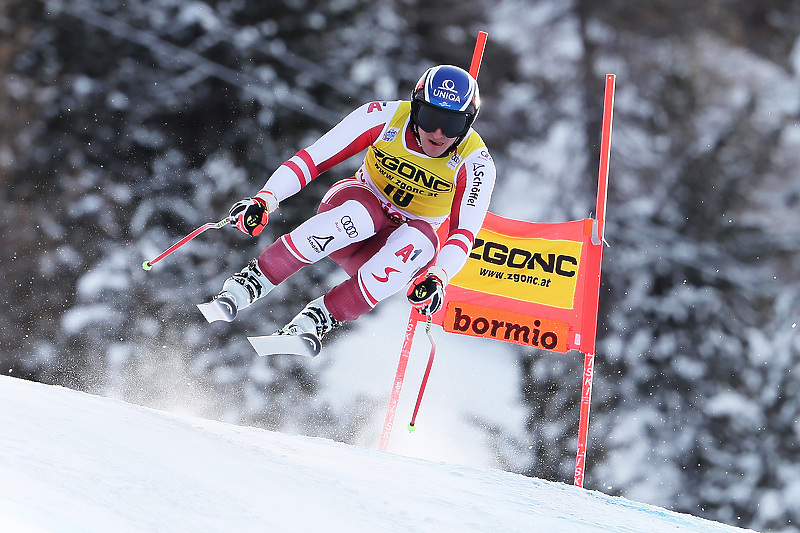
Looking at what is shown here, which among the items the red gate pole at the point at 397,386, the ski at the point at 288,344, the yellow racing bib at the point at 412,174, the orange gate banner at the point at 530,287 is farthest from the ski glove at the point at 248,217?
the orange gate banner at the point at 530,287

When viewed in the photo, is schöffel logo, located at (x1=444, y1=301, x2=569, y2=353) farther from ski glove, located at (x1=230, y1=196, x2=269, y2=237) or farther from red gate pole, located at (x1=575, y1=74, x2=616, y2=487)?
ski glove, located at (x1=230, y1=196, x2=269, y2=237)

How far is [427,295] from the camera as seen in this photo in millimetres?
2955

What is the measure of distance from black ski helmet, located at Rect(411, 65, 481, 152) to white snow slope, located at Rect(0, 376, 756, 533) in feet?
4.23

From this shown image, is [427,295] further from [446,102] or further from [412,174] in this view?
[446,102]

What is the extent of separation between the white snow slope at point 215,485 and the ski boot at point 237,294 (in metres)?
0.41

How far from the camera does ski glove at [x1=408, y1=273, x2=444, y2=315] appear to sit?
2.96 m

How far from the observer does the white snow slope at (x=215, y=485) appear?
4.65 ft

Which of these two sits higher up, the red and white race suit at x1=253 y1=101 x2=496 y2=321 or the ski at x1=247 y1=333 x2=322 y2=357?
the red and white race suit at x1=253 y1=101 x2=496 y2=321

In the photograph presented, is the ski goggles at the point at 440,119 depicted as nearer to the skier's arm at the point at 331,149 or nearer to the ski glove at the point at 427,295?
the skier's arm at the point at 331,149

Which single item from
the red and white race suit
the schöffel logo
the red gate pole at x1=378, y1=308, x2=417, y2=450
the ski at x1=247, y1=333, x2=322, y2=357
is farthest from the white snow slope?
the schöffel logo

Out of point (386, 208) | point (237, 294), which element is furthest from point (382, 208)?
point (237, 294)

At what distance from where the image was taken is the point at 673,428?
1016 cm

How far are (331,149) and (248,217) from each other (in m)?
0.49

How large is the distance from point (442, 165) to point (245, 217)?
31.6 inches
